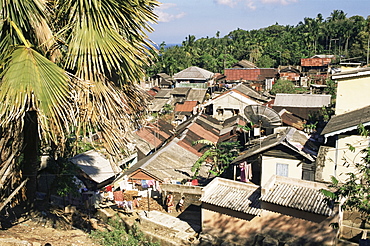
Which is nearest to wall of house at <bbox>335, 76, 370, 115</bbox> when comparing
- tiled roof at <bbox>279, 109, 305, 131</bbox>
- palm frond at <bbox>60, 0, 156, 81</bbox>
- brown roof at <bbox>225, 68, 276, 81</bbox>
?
tiled roof at <bbox>279, 109, 305, 131</bbox>

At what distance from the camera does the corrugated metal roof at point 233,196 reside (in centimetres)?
1121

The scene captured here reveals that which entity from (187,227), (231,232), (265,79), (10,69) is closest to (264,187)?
(231,232)

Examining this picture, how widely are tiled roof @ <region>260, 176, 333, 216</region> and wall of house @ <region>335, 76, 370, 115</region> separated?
5243mm

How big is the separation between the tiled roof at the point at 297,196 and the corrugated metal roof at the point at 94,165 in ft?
22.4

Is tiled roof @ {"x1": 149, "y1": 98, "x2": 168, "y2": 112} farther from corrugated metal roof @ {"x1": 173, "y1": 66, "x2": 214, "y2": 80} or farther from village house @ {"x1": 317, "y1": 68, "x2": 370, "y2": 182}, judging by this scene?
village house @ {"x1": 317, "y1": 68, "x2": 370, "y2": 182}

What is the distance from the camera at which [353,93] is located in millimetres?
14359

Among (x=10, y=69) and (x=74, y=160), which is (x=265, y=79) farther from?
(x=10, y=69)

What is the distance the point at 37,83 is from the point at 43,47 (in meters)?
1.09

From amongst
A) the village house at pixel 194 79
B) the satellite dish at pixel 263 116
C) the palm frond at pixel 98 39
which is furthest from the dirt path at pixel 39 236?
the village house at pixel 194 79

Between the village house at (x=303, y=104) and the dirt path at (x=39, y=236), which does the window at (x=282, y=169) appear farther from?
the village house at (x=303, y=104)

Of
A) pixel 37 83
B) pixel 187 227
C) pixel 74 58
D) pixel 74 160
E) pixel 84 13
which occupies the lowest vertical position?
pixel 187 227

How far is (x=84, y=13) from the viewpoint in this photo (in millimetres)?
5023

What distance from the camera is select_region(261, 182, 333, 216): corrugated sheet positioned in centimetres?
1004

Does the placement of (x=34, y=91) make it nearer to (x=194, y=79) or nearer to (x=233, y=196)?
(x=233, y=196)
